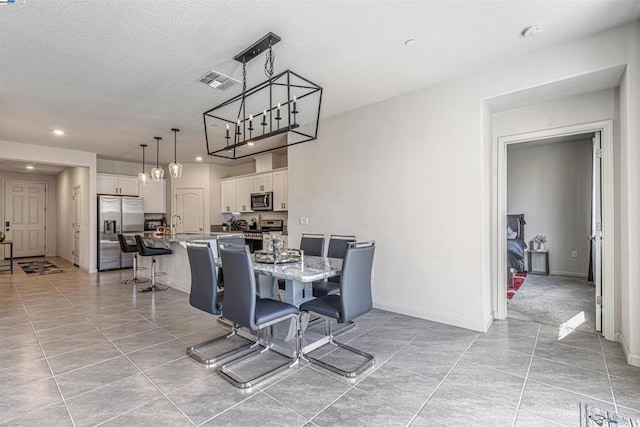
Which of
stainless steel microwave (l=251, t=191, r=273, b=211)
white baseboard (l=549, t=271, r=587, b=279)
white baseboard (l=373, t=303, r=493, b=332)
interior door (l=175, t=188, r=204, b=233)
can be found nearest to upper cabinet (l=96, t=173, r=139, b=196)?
interior door (l=175, t=188, r=204, b=233)

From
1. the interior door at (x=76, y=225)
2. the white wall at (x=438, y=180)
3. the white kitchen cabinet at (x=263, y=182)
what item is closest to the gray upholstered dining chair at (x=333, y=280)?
the white wall at (x=438, y=180)

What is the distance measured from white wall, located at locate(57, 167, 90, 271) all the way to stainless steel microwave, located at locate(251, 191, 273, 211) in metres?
3.52

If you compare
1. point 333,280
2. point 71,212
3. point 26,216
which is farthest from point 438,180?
point 26,216

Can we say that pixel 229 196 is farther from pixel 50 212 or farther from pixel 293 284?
pixel 50 212

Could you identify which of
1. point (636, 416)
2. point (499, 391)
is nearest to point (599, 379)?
point (636, 416)

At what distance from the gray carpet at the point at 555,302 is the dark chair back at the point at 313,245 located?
2.37m

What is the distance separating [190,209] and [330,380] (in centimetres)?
697

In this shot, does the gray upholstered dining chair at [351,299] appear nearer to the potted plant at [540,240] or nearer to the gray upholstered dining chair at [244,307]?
the gray upholstered dining chair at [244,307]

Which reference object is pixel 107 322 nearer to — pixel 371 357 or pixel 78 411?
pixel 78 411

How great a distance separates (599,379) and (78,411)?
352 centimetres

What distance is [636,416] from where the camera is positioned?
1.86m

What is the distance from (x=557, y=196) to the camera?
6.05m

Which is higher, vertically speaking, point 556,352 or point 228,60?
point 228,60

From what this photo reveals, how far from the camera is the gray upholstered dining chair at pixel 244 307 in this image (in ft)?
7.40
